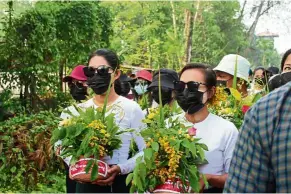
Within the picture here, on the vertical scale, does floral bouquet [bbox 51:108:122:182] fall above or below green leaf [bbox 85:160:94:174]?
above

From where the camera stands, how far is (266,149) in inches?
61.4

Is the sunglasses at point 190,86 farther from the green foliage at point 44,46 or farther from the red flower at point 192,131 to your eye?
the green foliage at point 44,46

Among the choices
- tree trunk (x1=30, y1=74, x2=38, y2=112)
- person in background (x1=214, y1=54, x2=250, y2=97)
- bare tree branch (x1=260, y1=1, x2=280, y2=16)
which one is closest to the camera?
person in background (x1=214, y1=54, x2=250, y2=97)

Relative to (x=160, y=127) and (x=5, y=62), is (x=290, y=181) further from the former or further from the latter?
(x=5, y=62)

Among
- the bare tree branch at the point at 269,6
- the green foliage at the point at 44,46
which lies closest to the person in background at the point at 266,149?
the green foliage at the point at 44,46

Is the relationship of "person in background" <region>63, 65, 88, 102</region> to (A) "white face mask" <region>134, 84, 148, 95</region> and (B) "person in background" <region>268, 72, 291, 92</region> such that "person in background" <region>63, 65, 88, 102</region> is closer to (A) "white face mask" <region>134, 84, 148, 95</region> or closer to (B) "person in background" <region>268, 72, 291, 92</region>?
(A) "white face mask" <region>134, 84, 148, 95</region>

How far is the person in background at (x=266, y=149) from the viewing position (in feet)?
5.07

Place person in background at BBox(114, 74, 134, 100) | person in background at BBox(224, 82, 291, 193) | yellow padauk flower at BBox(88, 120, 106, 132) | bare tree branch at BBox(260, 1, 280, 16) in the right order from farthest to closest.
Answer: bare tree branch at BBox(260, 1, 280, 16) < person in background at BBox(114, 74, 134, 100) < yellow padauk flower at BBox(88, 120, 106, 132) < person in background at BBox(224, 82, 291, 193)

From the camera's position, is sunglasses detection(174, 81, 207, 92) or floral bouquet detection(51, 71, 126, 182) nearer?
floral bouquet detection(51, 71, 126, 182)

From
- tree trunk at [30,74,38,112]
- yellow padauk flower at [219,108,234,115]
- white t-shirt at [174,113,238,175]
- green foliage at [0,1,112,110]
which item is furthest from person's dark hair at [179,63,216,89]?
tree trunk at [30,74,38,112]

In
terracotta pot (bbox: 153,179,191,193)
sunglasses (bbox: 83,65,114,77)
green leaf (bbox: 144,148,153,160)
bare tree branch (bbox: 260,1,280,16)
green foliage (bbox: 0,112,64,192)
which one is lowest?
green foliage (bbox: 0,112,64,192)

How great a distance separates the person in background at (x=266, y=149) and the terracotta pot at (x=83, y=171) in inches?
70.1

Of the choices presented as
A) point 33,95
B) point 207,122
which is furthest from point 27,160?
point 207,122

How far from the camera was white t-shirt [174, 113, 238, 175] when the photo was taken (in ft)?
10.3
